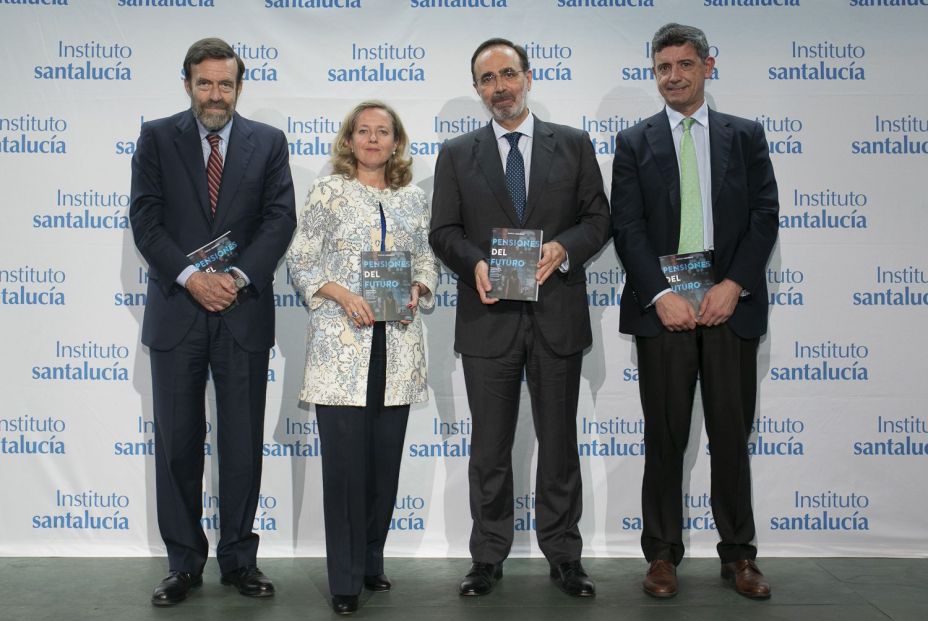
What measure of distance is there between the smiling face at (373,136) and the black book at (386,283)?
0.38 meters

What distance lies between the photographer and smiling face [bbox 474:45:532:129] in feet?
11.1

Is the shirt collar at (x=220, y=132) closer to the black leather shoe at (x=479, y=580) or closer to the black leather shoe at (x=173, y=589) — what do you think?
the black leather shoe at (x=173, y=589)

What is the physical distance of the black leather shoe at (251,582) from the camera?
11.3 feet

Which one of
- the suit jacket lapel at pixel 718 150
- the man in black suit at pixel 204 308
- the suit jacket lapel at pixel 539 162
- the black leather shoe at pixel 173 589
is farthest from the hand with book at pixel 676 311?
the black leather shoe at pixel 173 589

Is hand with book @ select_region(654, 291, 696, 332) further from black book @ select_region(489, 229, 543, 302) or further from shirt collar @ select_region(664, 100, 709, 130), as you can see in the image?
shirt collar @ select_region(664, 100, 709, 130)

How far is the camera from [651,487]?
353cm

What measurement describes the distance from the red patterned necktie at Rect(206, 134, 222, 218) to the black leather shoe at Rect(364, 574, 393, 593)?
5.09ft

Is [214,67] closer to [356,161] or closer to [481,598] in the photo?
[356,161]

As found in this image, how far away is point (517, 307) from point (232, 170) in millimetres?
1232

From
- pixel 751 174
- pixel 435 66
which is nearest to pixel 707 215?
pixel 751 174

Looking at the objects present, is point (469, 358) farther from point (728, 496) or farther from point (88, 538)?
point (88, 538)

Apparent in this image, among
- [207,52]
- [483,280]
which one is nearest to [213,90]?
[207,52]

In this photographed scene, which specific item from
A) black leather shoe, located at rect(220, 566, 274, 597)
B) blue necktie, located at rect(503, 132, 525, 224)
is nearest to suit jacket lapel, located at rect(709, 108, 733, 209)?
blue necktie, located at rect(503, 132, 525, 224)

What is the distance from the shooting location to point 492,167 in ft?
11.3
